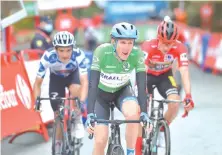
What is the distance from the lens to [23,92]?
32.3 feet

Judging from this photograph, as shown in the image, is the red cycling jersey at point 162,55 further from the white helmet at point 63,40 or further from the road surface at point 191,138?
the road surface at point 191,138

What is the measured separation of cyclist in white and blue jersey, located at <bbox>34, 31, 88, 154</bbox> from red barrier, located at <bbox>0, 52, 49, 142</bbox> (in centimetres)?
122

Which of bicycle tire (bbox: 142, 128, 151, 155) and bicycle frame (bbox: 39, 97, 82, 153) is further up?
bicycle frame (bbox: 39, 97, 82, 153)

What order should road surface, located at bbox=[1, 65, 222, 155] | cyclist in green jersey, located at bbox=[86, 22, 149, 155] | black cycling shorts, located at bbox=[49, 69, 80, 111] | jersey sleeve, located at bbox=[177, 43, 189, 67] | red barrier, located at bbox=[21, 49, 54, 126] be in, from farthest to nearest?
red barrier, located at bbox=[21, 49, 54, 126] → road surface, located at bbox=[1, 65, 222, 155] → black cycling shorts, located at bbox=[49, 69, 80, 111] → jersey sleeve, located at bbox=[177, 43, 189, 67] → cyclist in green jersey, located at bbox=[86, 22, 149, 155]

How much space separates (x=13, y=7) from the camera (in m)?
13.0

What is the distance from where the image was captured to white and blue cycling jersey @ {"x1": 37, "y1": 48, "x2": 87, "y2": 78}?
8.01 meters

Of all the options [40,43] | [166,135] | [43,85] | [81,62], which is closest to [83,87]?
[81,62]

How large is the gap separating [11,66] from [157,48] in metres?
3.08

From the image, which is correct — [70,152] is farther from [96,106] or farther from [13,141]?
[13,141]

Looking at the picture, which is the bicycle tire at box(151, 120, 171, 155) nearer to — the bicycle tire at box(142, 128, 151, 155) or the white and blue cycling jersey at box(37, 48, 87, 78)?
the bicycle tire at box(142, 128, 151, 155)

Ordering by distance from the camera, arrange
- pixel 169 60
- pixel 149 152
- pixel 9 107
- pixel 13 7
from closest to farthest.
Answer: pixel 149 152 → pixel 169 60 → pixel 9 107 → pixel 13 7

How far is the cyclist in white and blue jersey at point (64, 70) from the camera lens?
306 inches

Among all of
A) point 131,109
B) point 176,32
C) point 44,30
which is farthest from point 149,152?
point 44,30

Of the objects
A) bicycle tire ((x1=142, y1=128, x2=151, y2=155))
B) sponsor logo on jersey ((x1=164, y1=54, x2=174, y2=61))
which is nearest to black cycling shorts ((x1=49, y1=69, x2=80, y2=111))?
sponsor logo on jersey ((x1=164, y1=54, x2=174, y2=61))
